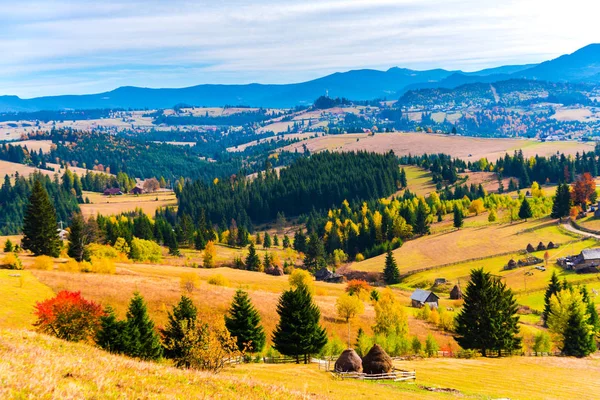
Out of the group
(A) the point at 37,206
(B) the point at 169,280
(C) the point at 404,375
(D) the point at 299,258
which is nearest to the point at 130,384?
(C) the point at 404,375

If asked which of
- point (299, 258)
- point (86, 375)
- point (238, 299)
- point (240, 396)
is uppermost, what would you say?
point (86, 375)

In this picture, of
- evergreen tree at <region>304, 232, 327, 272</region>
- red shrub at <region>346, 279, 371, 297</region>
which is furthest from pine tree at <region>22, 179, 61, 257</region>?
evergreen tree at <region>304, 232, 327, 272</region>

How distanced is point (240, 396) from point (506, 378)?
1490 inches

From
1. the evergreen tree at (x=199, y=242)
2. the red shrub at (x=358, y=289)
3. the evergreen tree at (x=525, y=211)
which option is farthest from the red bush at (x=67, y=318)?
the evergreen tree at (x=525, y=211)

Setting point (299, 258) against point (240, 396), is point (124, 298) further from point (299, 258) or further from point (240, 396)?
point (299, 258)

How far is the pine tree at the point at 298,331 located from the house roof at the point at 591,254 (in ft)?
324

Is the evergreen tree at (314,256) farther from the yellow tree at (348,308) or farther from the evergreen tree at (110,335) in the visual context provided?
the evergreen tree at (110,335)

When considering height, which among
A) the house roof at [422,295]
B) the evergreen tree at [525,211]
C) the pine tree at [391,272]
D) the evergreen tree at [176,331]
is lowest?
the pine tree at [391,272]

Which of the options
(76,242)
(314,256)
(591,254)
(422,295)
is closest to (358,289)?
(422,295)

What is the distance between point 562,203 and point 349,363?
15860 cm

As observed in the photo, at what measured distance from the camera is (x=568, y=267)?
136 metres

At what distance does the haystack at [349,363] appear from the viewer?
5197cm

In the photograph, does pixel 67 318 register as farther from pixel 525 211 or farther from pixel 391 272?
pixel 525 211

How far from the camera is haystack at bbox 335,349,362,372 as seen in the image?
171ft
